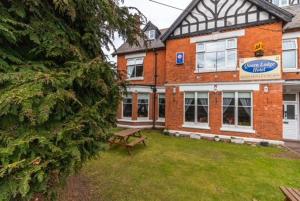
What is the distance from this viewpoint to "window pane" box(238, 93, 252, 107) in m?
11.2

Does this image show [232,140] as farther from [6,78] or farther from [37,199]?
[6,78]

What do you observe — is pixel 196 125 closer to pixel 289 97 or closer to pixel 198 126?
pixel 198 126

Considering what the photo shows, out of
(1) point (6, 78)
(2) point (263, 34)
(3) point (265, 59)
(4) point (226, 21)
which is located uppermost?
(4) point (226, 21)

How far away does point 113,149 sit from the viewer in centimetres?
930

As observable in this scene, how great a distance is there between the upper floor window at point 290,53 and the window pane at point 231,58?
322 centimetres

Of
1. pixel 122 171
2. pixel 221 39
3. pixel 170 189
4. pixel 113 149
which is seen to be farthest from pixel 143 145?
pixel 221 39

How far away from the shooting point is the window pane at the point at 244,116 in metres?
11.2

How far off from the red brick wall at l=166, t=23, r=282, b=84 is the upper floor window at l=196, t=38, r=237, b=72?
1.02 feet

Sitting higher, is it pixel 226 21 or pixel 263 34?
pixel 226 21

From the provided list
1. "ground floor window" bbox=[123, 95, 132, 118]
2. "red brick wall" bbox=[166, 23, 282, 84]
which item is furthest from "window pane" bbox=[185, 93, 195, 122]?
"ground floor window" bbox=[123, 95, 132, 118]

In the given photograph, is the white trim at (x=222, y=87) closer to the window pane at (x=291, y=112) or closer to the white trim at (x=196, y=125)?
the white trim at (x=196, y=125)

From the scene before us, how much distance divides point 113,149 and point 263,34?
986 cm

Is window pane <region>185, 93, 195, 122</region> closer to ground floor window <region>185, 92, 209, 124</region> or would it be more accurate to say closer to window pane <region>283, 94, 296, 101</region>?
ground floor window <region>185, 92, 209, 124</region>

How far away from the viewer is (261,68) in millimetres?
10797
